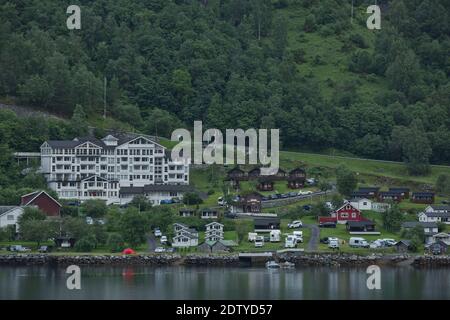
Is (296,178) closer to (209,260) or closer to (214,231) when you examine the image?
(214,231)

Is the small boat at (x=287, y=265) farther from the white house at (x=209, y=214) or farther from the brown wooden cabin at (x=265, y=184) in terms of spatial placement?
the brown wooden cabin at (x=265, y=184)

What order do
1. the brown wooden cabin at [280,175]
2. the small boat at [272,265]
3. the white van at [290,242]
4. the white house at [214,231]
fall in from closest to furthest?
the small boat at [272,265], the white van at [290,242], the white house at [214,231], the brown wooden cabin at [280,175]

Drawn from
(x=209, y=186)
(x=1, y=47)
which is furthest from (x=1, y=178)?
(x=1, y=47)

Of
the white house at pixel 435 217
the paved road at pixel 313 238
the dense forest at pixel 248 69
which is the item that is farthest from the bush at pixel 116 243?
the white house at pixel 435 217

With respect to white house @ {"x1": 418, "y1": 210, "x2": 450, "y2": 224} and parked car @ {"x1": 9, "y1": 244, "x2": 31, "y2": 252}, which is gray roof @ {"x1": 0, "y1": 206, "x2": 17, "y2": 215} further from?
white house @ {"x1": 418, "y1": 210, "x2": 450, "y2": 224}

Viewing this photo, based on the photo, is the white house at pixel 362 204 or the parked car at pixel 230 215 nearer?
the parked car at pixel 230 215

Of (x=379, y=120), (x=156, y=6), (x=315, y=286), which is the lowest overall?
(x=315, y=286)

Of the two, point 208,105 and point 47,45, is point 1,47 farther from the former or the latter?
point 208,105
